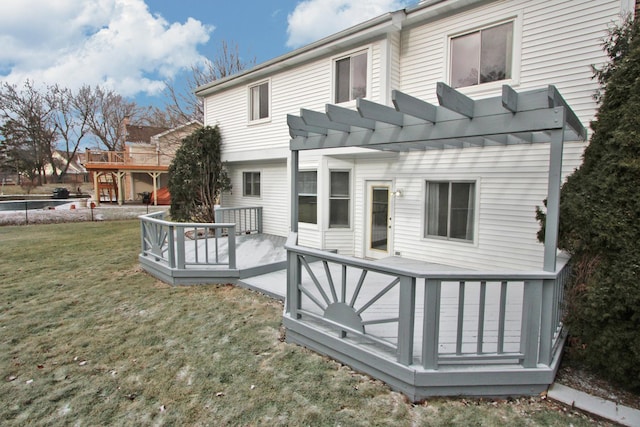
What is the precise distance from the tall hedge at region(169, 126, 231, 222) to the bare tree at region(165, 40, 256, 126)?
1288 cm

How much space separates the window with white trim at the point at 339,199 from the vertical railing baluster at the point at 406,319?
5515 millimetres

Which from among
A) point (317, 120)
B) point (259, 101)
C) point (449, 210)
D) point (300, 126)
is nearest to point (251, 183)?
point (259, 101)

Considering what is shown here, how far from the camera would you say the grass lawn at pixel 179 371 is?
9.55ft

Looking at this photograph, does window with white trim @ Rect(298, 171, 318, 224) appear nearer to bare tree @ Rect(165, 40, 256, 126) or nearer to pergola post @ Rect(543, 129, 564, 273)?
pergola post @ Rect(543, 129, 564, 273)

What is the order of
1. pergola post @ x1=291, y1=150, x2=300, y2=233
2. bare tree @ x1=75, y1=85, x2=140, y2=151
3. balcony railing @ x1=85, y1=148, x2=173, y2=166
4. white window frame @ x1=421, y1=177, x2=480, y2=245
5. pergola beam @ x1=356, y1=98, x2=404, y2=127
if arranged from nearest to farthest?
pergola beam @ x1=356, y1=98, x2=404, y2=127
pergola post @ x1=291, y1=150, x2=300, y2=233
white window frame @ x1=421, y1=177, x2=480, y2=245
balcony railing @ x1=85, y1=148, x2=173, y2=166
bare tree @ x1=75, y1=85, x2=140, y2=151

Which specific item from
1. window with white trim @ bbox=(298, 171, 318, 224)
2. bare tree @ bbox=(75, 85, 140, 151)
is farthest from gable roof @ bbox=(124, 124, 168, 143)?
window with white trim @ bbox=(298, 171, 318, 224)

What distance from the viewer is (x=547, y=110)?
2.86 m

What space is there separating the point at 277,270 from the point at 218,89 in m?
7.13

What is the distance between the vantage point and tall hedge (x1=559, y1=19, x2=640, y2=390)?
2.87 meters

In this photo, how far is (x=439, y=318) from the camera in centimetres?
321

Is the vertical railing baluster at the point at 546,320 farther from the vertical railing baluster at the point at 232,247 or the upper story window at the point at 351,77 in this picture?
the upper story window at the point at 351,77

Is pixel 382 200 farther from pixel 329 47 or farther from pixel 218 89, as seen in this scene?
pixel 218 89

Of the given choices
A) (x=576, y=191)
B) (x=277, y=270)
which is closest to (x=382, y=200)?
(x=277, y=270)

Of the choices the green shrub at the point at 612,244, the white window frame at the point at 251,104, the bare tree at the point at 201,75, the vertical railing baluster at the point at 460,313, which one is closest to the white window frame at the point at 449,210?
the green shrub at the point at 612,244
